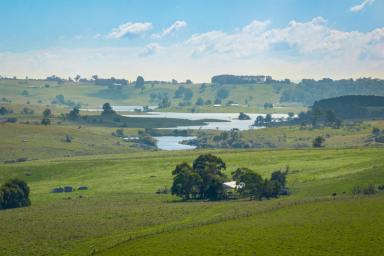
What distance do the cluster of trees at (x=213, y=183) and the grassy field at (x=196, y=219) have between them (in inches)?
133

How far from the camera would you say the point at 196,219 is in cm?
11681

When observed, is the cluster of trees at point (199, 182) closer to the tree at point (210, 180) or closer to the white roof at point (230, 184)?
the tree at point (210, 180)

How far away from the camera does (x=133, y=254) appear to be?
92.8 metres

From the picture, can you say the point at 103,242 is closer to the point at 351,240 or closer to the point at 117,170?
the point at 351,240

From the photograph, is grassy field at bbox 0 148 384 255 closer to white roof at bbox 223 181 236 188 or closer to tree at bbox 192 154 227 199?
tree at bbox 192 154 227 199

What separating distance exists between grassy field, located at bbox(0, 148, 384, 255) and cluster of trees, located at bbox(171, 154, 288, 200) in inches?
133

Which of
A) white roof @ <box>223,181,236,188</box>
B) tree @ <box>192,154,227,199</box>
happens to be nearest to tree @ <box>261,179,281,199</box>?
tree @ <box>192,154,227,199</box>

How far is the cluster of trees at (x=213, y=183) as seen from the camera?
463 feet

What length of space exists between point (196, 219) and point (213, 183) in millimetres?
28741

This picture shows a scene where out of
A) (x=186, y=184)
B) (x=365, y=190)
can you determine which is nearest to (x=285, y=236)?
(x=365, y=190)

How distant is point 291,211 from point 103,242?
31.8 m

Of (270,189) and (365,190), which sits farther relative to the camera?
(270,189)

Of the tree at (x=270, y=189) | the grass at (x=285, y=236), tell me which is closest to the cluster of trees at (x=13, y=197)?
the tree at (x=270, y=189)

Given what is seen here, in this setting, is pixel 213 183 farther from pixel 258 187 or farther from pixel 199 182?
pixel 258 187
